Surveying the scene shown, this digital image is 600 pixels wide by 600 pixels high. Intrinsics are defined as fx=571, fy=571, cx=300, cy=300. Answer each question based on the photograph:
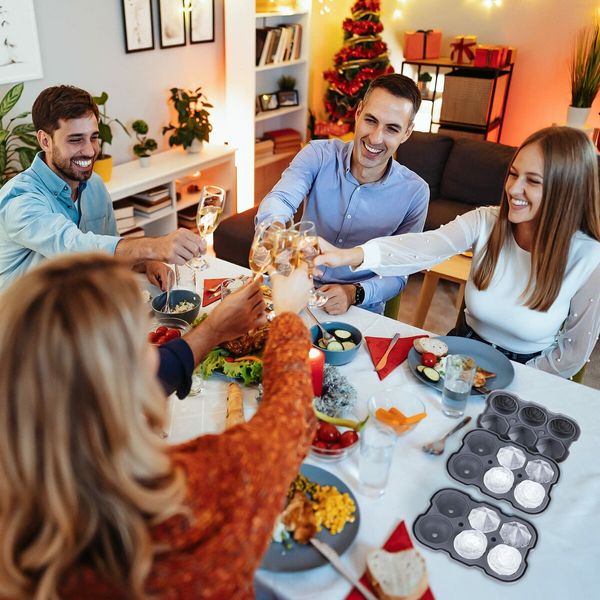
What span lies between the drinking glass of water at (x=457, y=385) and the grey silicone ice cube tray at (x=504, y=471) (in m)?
0.10

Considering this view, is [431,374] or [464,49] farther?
[464,49]

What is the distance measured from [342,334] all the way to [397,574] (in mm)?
805

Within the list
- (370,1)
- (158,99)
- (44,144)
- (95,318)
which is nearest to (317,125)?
(370,1)

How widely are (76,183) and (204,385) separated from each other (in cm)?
110

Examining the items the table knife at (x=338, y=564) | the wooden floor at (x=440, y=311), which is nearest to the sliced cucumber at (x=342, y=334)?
the table knife at (x=338, y=564)

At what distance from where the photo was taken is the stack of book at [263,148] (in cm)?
467

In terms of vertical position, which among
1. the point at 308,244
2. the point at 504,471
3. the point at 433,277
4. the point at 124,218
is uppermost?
the point at 308,244

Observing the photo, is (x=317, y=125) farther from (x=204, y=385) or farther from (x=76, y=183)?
(x=204, y=385)

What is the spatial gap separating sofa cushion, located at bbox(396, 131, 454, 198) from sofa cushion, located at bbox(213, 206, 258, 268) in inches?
50.5

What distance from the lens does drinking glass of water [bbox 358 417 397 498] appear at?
1.19 meters

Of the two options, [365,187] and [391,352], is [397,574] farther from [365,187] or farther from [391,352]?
[365,187]

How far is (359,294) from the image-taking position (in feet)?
6.72

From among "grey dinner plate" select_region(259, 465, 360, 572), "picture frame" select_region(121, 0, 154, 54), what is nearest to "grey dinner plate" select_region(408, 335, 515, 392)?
"grey dinner plate" select_region(259, 465, 360, 572)

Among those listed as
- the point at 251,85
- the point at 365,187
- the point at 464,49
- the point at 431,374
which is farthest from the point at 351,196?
the point at 464,49
